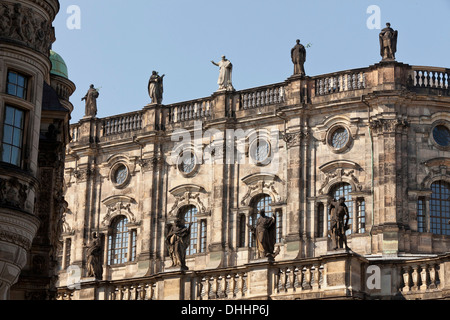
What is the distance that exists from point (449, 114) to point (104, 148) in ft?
58.8

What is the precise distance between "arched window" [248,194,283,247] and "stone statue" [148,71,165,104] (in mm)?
8059

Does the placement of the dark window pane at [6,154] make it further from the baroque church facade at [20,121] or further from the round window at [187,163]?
the round window at [187,163]

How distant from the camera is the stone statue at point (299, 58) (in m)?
53.6

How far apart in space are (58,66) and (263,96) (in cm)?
1919

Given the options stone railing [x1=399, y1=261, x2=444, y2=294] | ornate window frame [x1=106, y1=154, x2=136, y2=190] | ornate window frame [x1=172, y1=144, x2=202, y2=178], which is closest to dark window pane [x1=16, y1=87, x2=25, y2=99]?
stone railing [x1=399, y1=261, x2=444, y2=294]

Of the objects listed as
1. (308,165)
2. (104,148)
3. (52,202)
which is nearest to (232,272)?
(52,202)

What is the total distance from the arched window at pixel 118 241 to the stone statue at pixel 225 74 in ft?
27.2

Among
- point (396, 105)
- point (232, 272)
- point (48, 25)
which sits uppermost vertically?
point (396, 105)

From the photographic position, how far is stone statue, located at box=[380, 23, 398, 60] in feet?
169

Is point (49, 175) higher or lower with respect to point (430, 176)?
lower

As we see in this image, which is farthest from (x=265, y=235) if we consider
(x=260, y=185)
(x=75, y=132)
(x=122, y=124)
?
(x=75, y=132)

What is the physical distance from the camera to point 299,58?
5378 cm

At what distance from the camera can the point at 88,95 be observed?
197 ft

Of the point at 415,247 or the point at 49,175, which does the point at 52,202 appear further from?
the point at 415,247
